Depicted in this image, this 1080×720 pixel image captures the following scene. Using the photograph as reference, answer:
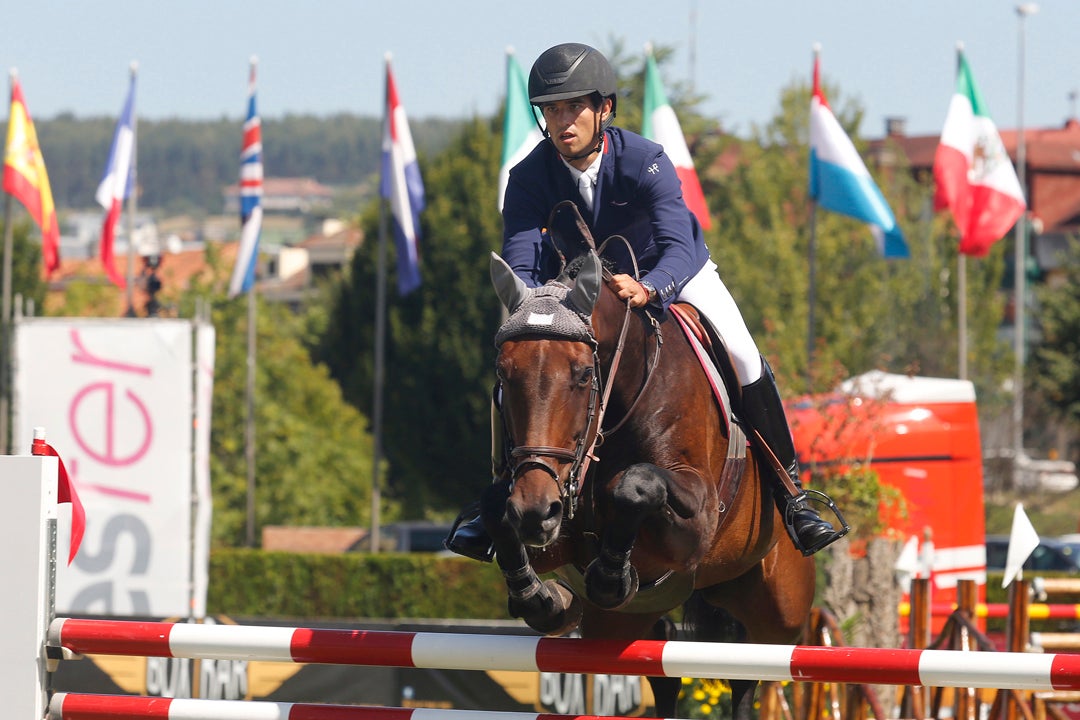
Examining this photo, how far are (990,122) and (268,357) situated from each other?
20.0m

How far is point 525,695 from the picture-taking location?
1038 centimetres

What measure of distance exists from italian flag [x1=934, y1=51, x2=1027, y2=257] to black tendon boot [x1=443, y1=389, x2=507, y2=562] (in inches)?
531

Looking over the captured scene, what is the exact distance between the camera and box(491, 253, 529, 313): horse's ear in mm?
4000

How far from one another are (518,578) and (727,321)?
1527mm

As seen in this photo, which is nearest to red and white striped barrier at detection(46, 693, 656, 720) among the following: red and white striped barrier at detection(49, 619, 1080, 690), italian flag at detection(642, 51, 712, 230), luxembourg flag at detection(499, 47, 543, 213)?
red and white striped barrier at detection(49, 619, 1080, 690)

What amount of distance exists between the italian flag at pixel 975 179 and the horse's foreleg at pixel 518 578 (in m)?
13.8

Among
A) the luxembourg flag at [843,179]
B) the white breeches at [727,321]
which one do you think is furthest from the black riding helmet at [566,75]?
the luxembourg flag at [843,179]

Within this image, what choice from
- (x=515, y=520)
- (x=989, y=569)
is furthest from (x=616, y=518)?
(x=989, y=569)

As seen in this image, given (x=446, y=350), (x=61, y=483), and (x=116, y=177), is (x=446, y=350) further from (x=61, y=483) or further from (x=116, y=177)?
(x=61, y=483)

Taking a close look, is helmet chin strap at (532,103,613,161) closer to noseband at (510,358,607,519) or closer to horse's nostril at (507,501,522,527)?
noseband at (510,358,607,519)

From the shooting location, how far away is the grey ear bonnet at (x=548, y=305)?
389cm

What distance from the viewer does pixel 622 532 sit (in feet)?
13.0

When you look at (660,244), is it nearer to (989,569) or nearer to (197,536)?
→ (197,536)

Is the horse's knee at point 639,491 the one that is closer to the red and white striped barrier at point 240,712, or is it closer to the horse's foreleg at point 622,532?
the horse's foreleg at point 622,532
